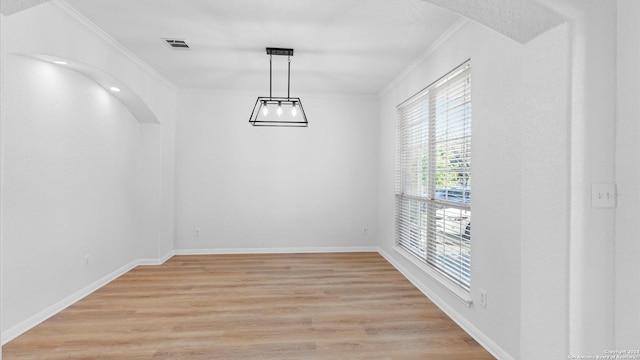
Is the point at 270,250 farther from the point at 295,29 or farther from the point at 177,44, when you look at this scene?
the point at 295,29

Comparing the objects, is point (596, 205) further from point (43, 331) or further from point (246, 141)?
point (246, 141)

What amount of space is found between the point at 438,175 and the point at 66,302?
13.5ft

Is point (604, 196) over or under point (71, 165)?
under

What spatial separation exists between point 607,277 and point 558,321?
288mm

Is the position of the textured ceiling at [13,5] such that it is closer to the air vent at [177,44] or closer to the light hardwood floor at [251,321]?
the air vent at [177,44]

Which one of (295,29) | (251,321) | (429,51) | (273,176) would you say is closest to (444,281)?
(251,321)

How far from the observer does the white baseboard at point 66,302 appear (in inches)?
95.1

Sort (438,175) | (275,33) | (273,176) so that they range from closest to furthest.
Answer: (275,33)
(438,175)
(273,176)

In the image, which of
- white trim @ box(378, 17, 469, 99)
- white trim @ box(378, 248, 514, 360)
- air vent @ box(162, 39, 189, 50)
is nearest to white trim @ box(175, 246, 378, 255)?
white trim @ box(378, 248, 514, 360)

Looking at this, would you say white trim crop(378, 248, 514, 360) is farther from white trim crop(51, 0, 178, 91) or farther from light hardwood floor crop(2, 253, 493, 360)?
white trim crop(51, 0, 178, 91)

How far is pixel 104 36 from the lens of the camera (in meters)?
3.08

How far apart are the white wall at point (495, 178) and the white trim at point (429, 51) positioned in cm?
5

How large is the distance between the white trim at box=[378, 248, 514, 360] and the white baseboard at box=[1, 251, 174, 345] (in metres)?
3.71

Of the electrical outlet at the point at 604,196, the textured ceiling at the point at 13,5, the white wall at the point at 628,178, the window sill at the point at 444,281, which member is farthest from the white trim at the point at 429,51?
the textured ceiling at the point at 13,5
